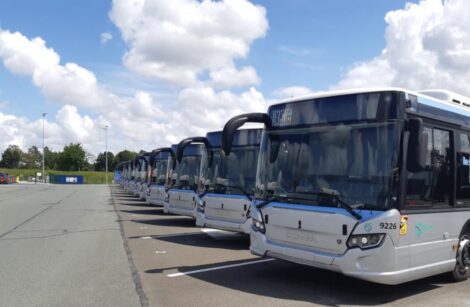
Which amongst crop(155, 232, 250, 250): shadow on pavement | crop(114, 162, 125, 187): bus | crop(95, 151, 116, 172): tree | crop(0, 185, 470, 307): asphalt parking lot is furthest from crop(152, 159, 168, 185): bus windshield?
crop(95, 151, 116, 172): tree

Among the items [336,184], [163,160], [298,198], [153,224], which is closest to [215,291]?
[298,198]

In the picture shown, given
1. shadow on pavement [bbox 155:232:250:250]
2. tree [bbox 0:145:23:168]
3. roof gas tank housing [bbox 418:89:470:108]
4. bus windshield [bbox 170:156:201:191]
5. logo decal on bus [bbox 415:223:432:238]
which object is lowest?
shadow on pavement [bbox 155:232:250:250]

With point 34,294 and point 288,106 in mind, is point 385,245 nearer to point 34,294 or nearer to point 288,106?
point 288,106

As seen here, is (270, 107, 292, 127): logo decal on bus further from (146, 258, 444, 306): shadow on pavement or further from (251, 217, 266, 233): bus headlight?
(146, 258, 444, 306): shadow on pavement

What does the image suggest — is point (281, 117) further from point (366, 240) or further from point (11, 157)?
Answer: point (11, 157)

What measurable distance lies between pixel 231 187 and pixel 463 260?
5482 mm

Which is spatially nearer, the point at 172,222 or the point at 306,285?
the point at 306,285

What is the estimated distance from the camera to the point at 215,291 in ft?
23.2

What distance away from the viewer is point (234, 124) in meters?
7.58

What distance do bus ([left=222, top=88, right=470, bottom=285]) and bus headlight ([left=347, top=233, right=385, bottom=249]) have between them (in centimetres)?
1

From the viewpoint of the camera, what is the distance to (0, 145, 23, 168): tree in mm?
160875

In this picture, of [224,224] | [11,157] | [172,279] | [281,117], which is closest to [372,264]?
[281,117]

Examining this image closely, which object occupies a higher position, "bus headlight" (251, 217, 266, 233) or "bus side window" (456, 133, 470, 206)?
"bus side window" (456, 133, 470, 206)

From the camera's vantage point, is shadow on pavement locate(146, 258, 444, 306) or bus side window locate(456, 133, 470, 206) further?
bus side window locate(456, 133, 470, 206)
